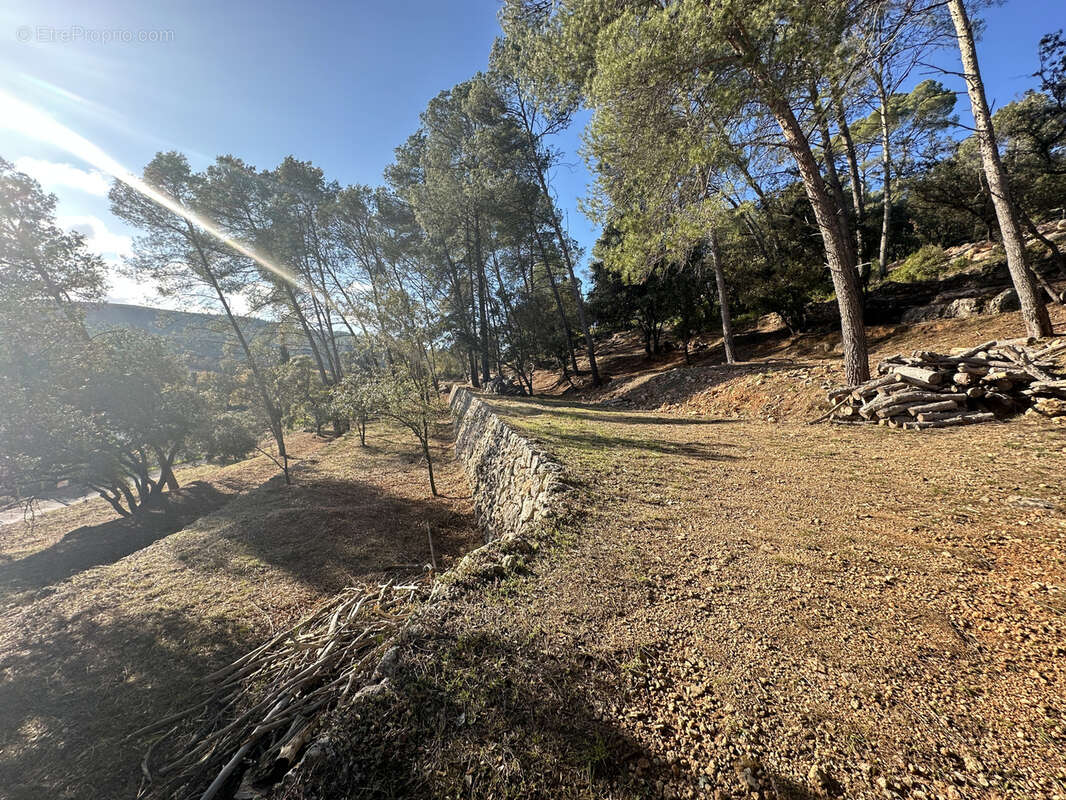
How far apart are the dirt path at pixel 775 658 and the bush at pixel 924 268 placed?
1207 centimetres

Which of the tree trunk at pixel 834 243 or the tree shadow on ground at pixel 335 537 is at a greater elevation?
the tree trunk at pixel 834 243

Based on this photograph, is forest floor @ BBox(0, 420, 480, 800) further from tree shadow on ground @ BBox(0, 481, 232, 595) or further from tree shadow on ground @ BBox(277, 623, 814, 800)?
tree shadow on ground @ BBox(277, 623, 814, 800)

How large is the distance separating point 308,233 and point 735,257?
Result: 2011 cm

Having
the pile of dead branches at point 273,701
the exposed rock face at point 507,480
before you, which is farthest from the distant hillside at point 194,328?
the pile of dead branches at point 273,701

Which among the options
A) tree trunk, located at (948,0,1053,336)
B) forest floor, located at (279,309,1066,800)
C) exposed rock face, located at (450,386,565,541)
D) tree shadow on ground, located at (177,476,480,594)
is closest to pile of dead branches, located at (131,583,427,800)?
forest floor, located at (279,309,1066,800)

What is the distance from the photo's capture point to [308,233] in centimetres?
1831

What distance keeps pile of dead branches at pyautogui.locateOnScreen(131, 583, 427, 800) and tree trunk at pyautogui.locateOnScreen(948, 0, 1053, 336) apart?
1007 centimetres

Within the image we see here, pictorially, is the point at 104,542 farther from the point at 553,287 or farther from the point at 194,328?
the point at 553,287

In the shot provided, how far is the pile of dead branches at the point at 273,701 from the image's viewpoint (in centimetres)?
214

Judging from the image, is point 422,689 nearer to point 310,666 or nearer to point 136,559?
point 310,666

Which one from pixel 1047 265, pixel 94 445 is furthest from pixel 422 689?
pixel 1047 265

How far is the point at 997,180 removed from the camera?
5.80 metres

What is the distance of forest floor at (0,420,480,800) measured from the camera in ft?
9.91

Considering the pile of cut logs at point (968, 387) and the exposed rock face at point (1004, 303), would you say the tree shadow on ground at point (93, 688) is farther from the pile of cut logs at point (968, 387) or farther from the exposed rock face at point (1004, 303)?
the exposed rock face at point (1004, 303)
